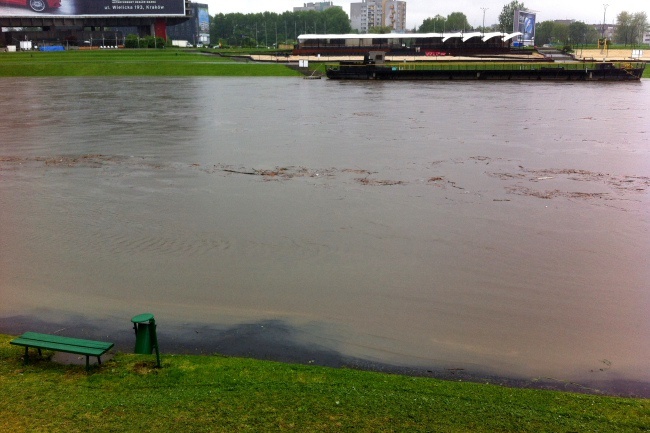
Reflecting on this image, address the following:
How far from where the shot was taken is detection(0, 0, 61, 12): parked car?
105312 mm

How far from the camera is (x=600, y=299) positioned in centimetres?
1006

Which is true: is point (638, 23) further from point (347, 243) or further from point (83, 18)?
point (347, 243)

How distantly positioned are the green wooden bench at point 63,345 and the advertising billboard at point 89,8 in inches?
4511

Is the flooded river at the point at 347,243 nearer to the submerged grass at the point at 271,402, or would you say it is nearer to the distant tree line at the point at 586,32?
the submerged grass at the point at 271,402

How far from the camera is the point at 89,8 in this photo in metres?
112

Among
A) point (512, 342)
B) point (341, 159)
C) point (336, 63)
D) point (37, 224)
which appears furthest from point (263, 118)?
point (336, 63)

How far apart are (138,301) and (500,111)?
28.5m

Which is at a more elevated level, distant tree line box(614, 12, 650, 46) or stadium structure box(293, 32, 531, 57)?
distant tree line box(614, 12, 650, 46)

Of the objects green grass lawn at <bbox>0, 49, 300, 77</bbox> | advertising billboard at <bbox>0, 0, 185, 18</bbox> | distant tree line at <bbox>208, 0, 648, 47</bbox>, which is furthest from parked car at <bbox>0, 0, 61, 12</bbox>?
distant tree line at <bbox>208, 0, 648, 47</bbox>

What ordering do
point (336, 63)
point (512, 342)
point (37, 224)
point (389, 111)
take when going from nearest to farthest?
point (512, 342), point (37, 224), point (389, 111), point (336, 63)

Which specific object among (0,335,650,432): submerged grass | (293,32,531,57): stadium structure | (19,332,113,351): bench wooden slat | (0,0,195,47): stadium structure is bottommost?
(0,335,650,432): submerged grass

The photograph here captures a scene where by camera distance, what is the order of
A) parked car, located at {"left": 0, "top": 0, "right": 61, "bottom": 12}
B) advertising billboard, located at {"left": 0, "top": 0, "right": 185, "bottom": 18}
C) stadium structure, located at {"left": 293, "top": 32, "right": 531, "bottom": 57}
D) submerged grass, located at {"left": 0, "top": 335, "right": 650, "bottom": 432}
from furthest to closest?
advertising billboard, located at {"left": 0, "top": 0, "right": 185, "bottom": 18} < parked car, located at {"left": 0, "top": 0, "right": 61, "bottom": 12} < stadium structure, located at {"left": 293, "top": 32, "right": 531, "bottom": 57} < submerged grass, located at {"left": 0, "top": 335, "right": 650, "bottom": 432}

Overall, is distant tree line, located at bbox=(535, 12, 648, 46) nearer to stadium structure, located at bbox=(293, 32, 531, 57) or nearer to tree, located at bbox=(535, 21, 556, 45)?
tree, located at bbox=(535, 21, 556, 45)

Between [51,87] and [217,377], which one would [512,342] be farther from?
[51,87]
